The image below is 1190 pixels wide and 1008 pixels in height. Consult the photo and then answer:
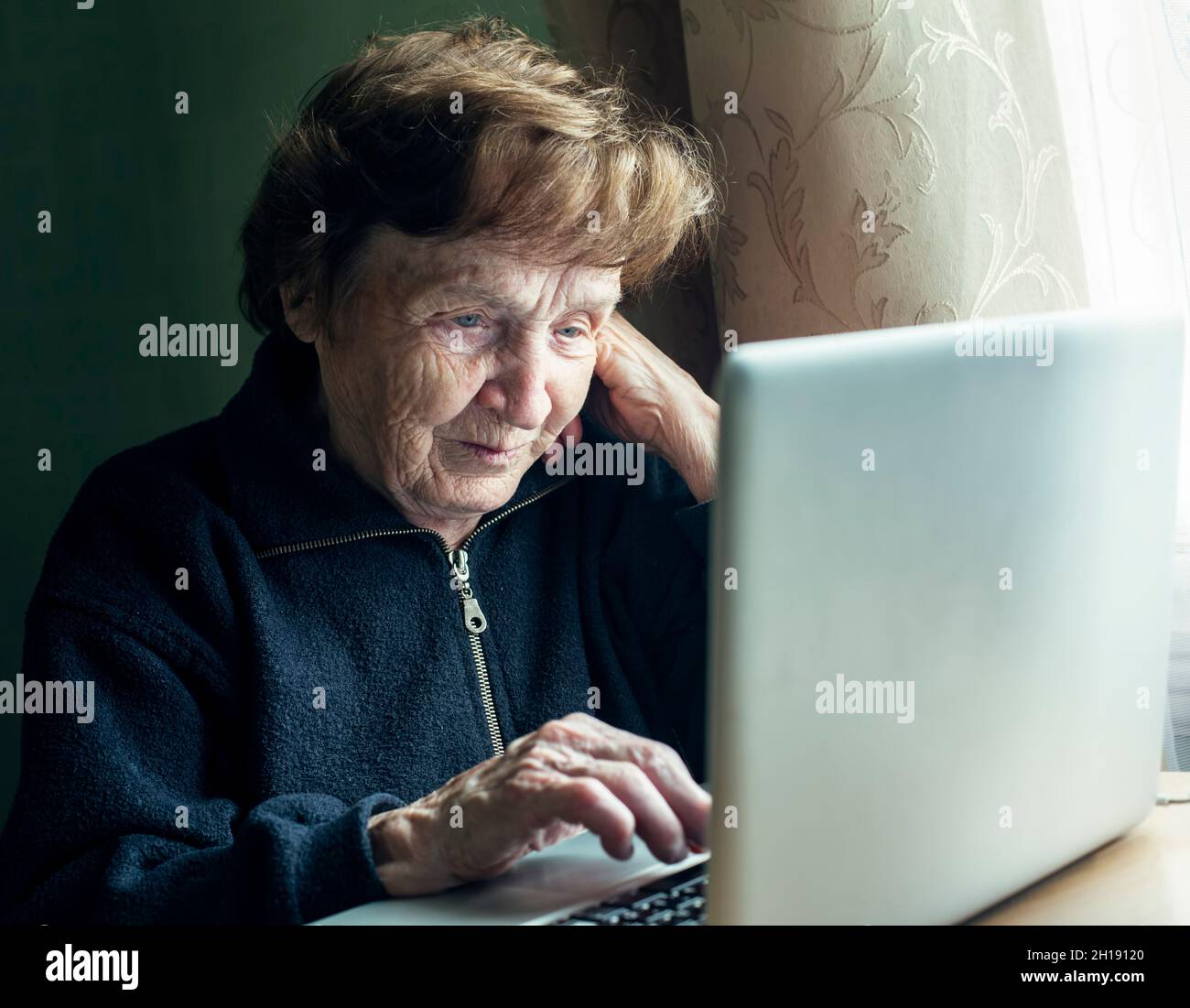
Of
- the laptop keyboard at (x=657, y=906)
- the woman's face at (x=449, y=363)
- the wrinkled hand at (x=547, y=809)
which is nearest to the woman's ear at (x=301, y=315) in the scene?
the woman's face at (x=449, y=363)

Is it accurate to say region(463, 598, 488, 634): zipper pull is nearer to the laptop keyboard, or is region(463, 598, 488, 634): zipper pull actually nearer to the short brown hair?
the short brown hair

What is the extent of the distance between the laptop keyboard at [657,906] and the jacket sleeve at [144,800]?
0.52ft

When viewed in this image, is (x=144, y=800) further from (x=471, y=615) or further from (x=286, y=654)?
(x=471, y=615)

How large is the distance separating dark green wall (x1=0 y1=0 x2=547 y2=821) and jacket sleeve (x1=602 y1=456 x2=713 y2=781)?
2.32 feet

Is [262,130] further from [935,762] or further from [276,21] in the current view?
[935,762]

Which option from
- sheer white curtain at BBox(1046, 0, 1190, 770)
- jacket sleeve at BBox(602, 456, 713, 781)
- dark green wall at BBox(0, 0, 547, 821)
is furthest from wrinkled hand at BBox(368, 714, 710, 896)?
dark green wall at BBox(0, 0, 547, 821)

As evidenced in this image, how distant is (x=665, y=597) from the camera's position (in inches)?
50.3

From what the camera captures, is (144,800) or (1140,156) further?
(1140,156)

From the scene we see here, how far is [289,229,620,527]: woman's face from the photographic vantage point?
3.58 ft

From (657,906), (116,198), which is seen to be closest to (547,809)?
(657,906)

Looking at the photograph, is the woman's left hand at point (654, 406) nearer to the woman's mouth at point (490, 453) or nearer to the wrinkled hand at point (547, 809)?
the woman's mouth at point (490, 453)

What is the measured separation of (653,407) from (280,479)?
40 centimetres

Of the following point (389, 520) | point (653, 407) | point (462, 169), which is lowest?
point (389, 520)
